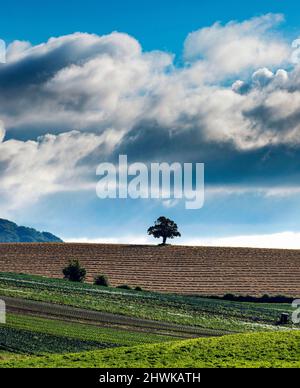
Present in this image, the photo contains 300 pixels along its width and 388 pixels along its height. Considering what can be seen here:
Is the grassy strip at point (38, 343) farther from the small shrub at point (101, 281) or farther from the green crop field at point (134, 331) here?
the small shrub at point (101, 281)

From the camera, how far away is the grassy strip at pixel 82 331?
5753 centimetres

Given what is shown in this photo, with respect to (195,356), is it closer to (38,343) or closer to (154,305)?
(38,343)

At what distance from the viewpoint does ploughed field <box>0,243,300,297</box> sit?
108438mm

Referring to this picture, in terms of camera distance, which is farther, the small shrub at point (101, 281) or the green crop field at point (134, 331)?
the small shrub at point (101, 281)

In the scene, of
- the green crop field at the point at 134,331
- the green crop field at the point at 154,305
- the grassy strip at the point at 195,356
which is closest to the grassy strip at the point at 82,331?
the green crop field at the point at 134,331

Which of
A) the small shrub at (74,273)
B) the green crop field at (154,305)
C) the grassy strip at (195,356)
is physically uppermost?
the small shrub at (74,273)

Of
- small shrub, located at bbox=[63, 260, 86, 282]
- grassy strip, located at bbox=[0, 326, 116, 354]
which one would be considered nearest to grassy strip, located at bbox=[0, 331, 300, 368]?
grassy strip, located at bbox=[0, 326, 116, 354]

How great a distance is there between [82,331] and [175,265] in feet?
219

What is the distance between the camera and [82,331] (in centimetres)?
6059

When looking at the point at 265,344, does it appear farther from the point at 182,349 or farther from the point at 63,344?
the point at 63,344

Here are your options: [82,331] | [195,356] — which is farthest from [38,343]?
[195,356]

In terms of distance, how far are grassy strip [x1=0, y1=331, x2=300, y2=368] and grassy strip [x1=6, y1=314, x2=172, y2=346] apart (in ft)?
29.2

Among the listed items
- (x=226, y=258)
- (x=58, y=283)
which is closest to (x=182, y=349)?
(x=58, y=283)

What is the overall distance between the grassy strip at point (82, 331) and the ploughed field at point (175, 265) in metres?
40.0
